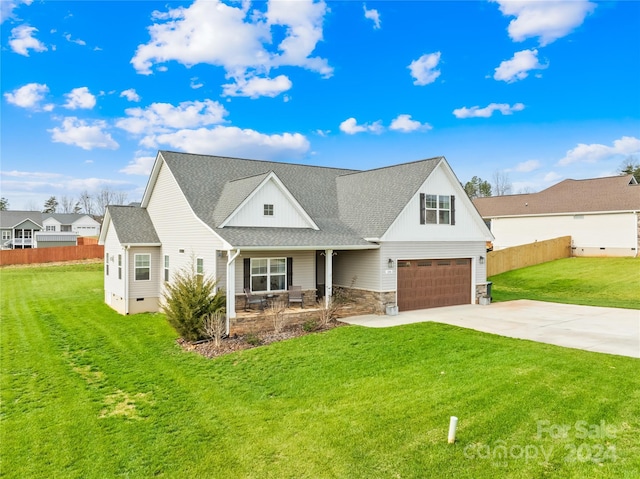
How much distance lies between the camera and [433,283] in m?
18.1

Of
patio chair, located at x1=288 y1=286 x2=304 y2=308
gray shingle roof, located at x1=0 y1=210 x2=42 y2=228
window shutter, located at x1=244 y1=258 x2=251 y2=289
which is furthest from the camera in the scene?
gray shingle roof, located at x1=0 y1=210 x2=42 y2=228

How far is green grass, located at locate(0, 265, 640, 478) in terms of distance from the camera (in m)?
6.03

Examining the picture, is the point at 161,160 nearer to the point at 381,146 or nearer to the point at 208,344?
the point at 208,344

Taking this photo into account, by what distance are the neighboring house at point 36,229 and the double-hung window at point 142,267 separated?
147ft

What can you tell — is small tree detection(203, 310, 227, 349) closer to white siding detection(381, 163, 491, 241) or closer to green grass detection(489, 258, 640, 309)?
white siding detection(381, 163, 491, 241)

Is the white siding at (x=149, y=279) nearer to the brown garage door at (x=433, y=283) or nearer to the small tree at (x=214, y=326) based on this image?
the small tree at (x=214, y=326)

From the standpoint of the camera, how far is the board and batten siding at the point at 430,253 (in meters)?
16.5

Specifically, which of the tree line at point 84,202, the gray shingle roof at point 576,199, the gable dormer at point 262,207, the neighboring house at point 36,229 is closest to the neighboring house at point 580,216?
the gray shingle roof at point 576,199

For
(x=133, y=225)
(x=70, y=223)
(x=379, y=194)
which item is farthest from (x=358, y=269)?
(x=70, y=223)

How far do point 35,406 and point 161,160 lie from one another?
1251 cm

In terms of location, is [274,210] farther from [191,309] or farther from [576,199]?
[576,199]

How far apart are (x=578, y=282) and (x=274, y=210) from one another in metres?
19.7

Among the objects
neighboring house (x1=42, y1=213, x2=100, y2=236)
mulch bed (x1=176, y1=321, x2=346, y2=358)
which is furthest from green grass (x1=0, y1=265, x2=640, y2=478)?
neighboring house (x1=42, y1=213, x2=100, y2=236)

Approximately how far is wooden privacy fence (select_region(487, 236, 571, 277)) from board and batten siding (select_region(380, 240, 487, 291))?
996 centimetres
